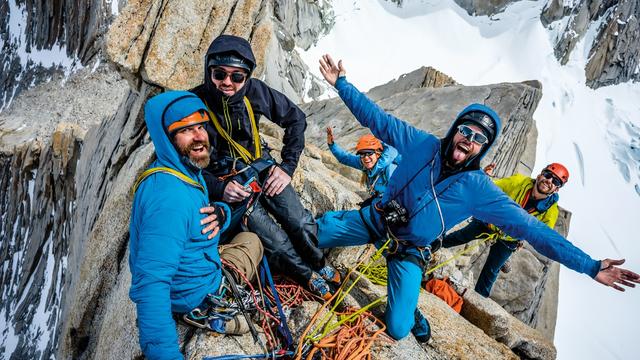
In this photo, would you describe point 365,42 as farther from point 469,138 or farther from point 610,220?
point 469,138

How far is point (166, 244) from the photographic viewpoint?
2.49 meters

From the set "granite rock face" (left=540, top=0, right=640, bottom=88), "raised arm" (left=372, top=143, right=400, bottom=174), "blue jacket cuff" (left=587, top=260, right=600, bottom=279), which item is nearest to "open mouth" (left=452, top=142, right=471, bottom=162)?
"blue jacket cuff" (left=587, top=260, right=600, bottom=279)

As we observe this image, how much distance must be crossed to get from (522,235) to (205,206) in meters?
3.55

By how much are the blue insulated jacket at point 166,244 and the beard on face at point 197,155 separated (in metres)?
0.07

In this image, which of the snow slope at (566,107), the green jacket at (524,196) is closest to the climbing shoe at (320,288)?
the green jacket at (524,196)

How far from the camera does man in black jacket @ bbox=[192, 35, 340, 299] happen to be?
3.89 m

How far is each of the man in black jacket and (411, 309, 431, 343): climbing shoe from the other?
1.21 meters

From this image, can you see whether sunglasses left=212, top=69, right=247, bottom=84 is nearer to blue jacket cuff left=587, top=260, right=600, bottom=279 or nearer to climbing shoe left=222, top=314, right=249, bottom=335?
climbing shoe left=222, top=314, right=249, bottom=335

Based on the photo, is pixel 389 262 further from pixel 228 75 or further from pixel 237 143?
pixel 228 75

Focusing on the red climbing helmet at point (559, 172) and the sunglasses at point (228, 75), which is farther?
the red climbing helmet at point (559, 172)

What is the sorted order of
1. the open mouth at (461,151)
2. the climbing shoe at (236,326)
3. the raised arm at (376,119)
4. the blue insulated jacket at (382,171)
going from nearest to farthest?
the climbing shoe at (236,326), the open mouth at (461,151), the raised arm at (376,119), the blue insulated jacket at (382,171)

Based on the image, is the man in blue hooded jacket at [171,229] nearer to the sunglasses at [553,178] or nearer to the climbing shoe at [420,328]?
the climbing shoe at [420,328]

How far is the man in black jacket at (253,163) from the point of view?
3.89 m

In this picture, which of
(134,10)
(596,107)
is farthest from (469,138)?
(596,107)
